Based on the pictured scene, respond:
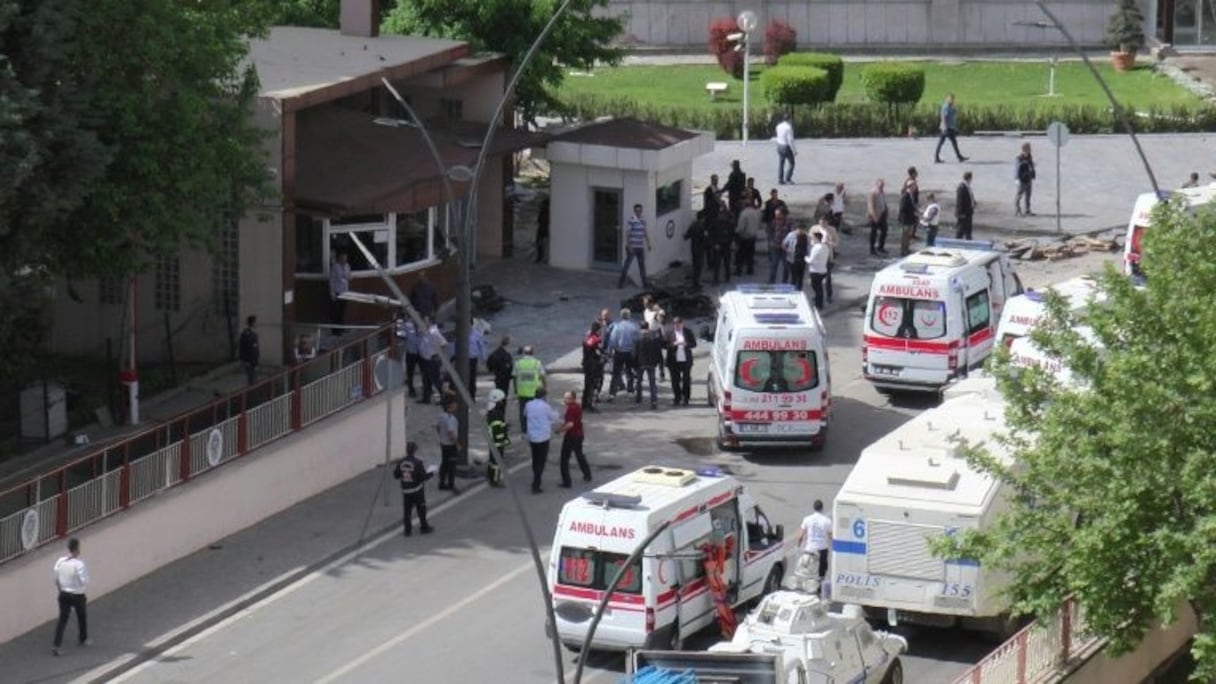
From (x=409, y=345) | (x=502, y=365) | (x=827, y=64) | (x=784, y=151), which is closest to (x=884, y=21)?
(x=827, y=64)

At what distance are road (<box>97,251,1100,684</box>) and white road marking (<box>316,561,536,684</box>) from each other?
24 millimetres

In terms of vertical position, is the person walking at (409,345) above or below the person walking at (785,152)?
below

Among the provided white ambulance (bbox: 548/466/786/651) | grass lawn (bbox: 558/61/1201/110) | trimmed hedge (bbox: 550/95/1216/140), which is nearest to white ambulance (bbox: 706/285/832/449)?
white ambulance (bbox: 548/466/786/651)

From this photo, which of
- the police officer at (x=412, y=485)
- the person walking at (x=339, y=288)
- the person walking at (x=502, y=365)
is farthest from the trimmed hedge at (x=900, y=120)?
the police officer at (x=412, y=485)

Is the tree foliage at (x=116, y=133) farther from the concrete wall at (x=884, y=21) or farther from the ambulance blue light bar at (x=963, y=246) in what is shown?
the concrete wall at (x=884, y=21)

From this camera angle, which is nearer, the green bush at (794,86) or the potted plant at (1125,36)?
the green bush at (794,86)

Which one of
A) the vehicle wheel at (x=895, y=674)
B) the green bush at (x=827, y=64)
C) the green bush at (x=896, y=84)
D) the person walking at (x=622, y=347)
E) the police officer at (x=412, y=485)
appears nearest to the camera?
the vehicle wheel at (x=895, y=674)

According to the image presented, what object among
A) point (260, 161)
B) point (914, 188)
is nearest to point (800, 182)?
point (914, 188)

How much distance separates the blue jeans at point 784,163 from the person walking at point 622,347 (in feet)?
51.3

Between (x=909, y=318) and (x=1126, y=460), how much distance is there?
43.6 ft

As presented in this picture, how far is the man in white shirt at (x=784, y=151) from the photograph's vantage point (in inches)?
2141

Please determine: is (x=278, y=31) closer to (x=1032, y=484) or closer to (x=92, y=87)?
(x=92, y=87)

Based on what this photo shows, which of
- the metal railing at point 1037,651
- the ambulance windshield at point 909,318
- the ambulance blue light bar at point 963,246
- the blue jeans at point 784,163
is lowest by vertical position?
the metal railing at point 1037,651

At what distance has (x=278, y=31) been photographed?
156ft
